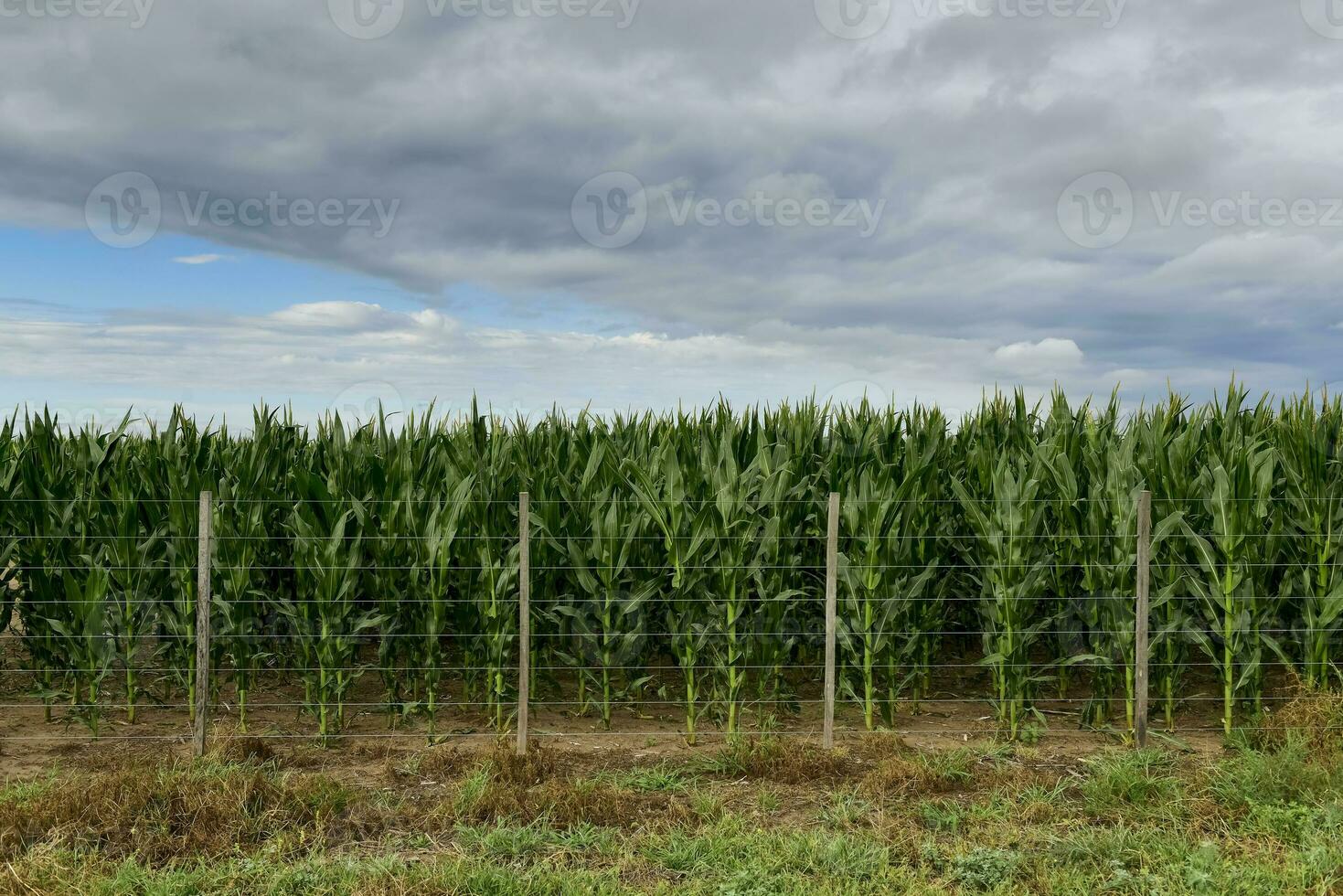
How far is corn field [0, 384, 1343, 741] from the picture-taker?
827 cm

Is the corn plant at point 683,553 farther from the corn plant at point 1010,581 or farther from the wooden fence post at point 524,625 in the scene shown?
the corn plant at point 1010,581

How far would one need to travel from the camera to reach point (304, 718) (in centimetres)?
876

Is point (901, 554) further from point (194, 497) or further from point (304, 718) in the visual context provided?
point (194, 497)

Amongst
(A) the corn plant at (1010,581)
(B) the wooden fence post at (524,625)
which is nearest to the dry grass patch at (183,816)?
(B) the wooden fence post at (524,625)

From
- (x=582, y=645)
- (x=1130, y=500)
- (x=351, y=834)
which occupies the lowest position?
(x=351, y=834)

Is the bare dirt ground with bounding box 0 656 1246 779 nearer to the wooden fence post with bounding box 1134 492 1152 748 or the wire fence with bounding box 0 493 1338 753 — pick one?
the wire fence with bounding box 0 493 1338 753

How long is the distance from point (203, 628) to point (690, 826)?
4316 mm

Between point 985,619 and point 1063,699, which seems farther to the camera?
point 985,619

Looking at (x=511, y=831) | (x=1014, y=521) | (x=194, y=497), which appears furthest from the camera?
(x=194, y=497)

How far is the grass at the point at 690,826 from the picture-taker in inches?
215

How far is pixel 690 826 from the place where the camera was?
6.25 meters

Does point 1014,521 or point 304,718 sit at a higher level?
point 1014,521

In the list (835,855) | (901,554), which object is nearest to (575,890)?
(835,855)

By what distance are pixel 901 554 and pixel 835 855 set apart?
11.4 feet
